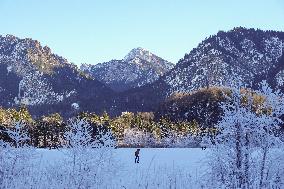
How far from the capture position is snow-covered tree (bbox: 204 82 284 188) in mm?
8250

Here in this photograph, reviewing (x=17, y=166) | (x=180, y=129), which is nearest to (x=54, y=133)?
(x=180, y=129)

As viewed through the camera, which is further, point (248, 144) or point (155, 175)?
point (155, 175)

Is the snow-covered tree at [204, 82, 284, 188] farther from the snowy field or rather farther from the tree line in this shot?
the tree line

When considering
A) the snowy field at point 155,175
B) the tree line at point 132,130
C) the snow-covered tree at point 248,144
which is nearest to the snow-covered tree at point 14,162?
the snowy field at point 155,175

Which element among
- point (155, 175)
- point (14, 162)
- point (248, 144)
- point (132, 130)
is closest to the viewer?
point (248, 144)

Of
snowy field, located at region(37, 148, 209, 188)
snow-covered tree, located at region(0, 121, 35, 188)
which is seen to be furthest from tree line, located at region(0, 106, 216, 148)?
snow-covered tree, located at region(0, 121, 35, 188)

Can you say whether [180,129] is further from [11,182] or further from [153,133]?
[11,182]

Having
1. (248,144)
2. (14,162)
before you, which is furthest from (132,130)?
(248,144)

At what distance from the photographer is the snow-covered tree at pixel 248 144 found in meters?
8.25

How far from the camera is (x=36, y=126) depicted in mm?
95500

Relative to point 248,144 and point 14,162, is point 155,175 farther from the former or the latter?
point 248,144

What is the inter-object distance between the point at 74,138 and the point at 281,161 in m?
4.79

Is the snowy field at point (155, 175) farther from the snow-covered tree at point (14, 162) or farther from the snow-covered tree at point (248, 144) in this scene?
the snow-covered tree at point (14, 162)

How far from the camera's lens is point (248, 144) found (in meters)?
8.40
